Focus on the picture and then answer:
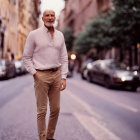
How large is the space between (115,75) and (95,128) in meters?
9.58

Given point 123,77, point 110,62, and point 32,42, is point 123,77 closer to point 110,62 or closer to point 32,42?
point 110,62

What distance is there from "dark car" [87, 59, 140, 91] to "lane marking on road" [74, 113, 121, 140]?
318 inches

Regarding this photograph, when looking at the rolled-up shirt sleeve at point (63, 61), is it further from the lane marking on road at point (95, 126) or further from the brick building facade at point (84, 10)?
the brick building facade at point (84, 10)

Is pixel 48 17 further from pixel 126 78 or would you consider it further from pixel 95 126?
pixel 126 78

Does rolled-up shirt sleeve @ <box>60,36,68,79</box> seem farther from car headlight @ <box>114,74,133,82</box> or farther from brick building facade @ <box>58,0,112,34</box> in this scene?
brick building facade @ <box>58,0,112,34</box>

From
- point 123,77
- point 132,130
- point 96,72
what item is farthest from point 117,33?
point 132,130

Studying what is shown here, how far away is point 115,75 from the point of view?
15289 millimetres

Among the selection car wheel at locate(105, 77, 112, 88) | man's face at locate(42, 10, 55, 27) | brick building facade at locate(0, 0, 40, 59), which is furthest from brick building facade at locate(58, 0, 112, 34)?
man's face at locate(42, 10, 55, 27)

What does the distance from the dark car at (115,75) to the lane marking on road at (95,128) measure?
26.5 feet

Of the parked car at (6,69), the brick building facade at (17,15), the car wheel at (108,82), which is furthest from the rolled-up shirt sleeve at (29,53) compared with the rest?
the parked car at (6,69)

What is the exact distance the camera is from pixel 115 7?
2261cm

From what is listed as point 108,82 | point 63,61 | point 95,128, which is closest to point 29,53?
point 63,61

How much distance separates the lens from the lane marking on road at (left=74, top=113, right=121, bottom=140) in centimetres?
518

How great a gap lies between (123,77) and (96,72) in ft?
10.7
